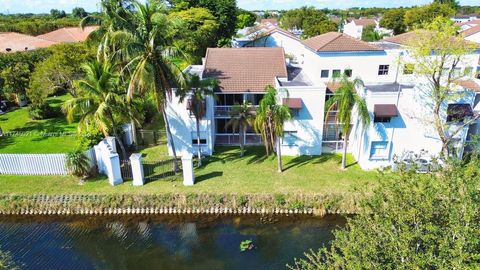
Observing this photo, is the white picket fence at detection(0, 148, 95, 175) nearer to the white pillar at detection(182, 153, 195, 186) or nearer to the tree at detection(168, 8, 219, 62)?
the white pillar at detection(182, 153, 195, 186)

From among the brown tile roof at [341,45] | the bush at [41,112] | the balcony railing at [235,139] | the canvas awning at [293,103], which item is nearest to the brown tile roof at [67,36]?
the bush at [41,112]

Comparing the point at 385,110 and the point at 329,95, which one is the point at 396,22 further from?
the point at 385,110

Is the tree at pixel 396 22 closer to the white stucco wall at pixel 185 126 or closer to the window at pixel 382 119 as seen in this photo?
the window at pixel 382 119

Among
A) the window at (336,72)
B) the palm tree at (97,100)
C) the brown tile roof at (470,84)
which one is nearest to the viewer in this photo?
the palm tree at (97,100)

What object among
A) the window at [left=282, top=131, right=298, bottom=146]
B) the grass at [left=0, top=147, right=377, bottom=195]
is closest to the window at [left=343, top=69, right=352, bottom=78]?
the window at [left=282, top=131, right=298, bottom=146]

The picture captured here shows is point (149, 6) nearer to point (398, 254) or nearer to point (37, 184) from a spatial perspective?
point (37, 184)

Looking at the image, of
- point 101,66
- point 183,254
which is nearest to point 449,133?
point 183,254
